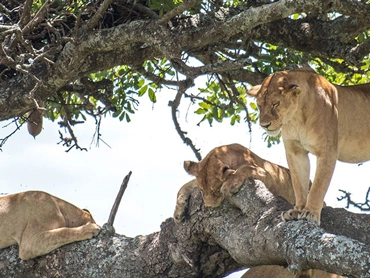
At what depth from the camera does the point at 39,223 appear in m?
7.38

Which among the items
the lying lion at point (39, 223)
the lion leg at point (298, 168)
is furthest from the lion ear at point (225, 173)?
the lying lion at point (39, 223)

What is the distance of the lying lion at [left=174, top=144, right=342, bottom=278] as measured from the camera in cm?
663

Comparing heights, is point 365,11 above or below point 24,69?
above

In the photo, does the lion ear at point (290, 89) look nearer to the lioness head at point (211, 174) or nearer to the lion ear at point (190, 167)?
the lioness head at point (211, 174)

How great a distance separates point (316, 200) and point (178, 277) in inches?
49.7

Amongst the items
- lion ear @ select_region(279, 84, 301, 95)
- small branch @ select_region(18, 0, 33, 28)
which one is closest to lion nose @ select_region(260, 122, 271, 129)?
lion ear @ select_region(279, 84, 301, 95)

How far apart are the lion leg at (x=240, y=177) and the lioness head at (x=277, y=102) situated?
350 mm

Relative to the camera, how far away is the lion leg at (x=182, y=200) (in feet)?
22.1

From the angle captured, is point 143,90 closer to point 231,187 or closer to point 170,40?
point 170,40

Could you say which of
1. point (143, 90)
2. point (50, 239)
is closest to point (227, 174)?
point (50, 239)

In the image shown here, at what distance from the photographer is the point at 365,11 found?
23.8 ft

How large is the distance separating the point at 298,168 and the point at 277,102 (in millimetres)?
657

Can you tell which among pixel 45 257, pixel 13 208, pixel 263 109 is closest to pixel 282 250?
pixel 263 109

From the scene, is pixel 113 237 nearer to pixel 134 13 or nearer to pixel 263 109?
pixel 263 109
